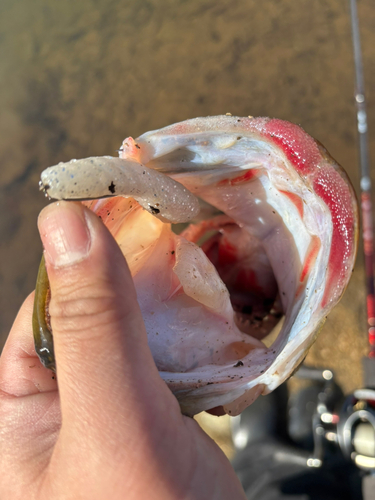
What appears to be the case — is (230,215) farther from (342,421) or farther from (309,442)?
(309,442)

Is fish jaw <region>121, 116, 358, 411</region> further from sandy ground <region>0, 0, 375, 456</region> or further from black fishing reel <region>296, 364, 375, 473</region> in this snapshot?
sandy ground <region>0, 0, 375, 456</region>

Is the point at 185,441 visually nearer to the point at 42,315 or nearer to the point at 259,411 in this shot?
the point at 42,315

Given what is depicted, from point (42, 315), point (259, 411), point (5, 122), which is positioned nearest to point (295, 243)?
point (42, 315)

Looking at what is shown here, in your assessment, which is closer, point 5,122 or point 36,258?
point 36,258

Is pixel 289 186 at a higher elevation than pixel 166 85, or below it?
below

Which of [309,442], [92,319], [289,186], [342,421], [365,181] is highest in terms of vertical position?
[289,186]

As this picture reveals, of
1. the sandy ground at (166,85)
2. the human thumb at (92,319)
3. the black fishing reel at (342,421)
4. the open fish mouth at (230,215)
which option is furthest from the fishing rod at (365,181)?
the human thumb at (92,319)

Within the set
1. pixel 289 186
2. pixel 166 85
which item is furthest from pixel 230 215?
pixel 166 85

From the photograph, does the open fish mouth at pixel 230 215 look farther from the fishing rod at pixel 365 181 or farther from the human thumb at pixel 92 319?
the fishing rod at pixel 365 181
